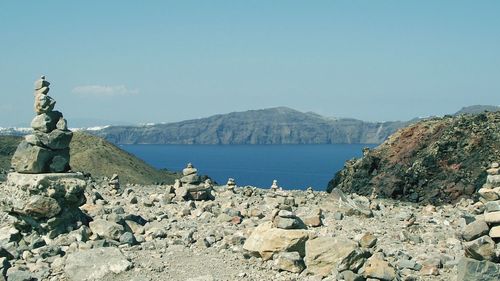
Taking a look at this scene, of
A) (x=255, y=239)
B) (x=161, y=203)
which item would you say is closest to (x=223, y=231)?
(x=255, y=239)

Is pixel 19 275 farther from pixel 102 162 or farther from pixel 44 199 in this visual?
pixel 102 162

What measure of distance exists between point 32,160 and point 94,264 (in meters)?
5.82

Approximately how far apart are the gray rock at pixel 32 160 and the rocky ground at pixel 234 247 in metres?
1.80

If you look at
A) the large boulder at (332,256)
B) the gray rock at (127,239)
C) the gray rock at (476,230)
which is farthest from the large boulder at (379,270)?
the gray rock at (127,239)

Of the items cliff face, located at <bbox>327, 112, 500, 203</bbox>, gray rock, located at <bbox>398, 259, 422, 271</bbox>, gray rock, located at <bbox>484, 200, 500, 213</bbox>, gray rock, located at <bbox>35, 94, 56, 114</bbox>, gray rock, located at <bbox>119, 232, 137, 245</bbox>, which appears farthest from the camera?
cliff face, located at <bbox>327, 112, 500, 203</bbox>

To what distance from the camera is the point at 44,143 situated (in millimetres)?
20297

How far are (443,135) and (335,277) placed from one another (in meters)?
30.1

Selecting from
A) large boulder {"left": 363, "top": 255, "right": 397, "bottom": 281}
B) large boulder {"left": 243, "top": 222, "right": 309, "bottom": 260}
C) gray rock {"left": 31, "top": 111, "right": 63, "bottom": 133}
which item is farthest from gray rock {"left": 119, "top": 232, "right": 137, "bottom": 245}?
large boulder {"left": 363, "top": 255, "right": 397, "bottom": 281}

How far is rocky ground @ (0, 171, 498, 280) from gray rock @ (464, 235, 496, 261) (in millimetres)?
2060

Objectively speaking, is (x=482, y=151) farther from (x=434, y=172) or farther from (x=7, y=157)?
(x=7, y=157)

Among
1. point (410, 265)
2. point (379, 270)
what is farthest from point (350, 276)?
point (410, 265)

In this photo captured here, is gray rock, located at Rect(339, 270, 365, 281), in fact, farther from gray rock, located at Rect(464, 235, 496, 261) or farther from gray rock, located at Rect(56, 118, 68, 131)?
gray rock, located at Rect(56, 118, 68, 131)

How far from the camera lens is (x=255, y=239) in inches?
659

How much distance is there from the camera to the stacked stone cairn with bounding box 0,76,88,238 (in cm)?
1962
